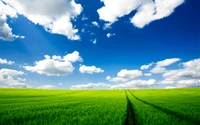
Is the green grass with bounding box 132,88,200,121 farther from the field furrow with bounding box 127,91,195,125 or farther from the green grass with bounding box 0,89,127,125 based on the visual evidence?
the green grass with bounding box 0,89,127,125

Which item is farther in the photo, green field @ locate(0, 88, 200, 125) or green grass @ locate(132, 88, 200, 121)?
green grass @ locate(132, 88, 200, 121)

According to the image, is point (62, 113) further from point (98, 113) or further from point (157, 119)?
point (157, 119)

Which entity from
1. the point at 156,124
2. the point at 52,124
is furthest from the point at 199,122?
the point at 52,124

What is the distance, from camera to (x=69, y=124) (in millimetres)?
8484

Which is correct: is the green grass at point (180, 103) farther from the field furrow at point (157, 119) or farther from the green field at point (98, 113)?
the field furrow at point (157, 119)

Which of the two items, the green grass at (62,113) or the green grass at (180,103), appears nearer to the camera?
the green grass at (62,113)

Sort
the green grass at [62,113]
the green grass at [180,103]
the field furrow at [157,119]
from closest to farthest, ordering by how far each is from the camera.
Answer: the green grass at [62,113]
the field furrow at [157,119]
the green grass at [180,103]

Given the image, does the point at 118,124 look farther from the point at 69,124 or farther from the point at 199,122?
the point at 199,122

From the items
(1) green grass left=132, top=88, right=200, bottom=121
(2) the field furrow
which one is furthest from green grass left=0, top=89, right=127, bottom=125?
(1) green grass left=132, top=88, right=200, bottom=121

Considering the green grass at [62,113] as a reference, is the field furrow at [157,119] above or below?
below

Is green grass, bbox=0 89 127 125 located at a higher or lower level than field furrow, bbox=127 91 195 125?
higher

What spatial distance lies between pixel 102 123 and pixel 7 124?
4.72 m

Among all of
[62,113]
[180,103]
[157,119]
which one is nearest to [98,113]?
[62,113]

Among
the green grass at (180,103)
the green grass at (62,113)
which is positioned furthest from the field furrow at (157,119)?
the green grass at (180,103)
